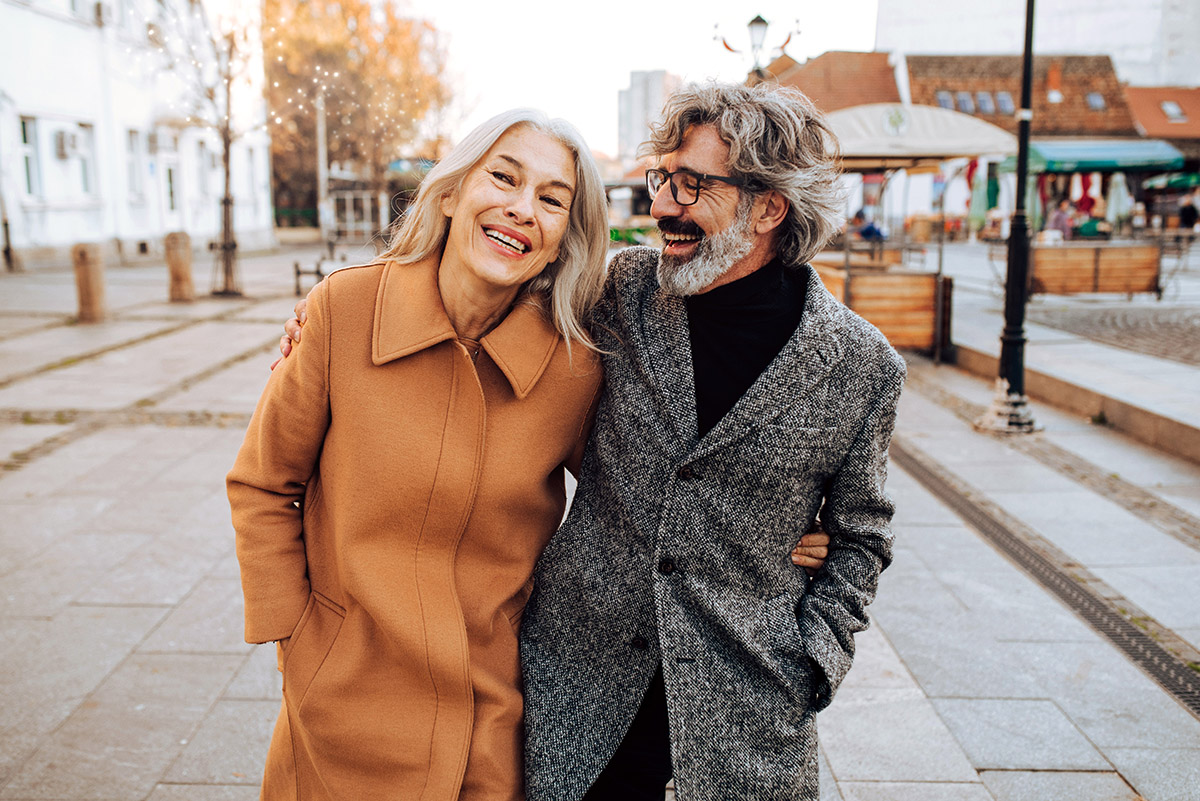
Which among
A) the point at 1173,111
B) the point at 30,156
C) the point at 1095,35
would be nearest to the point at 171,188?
the point at 30,156

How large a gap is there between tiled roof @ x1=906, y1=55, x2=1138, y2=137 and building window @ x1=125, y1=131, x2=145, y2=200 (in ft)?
99.7

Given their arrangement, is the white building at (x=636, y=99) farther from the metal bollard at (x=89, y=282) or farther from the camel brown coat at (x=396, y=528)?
the camel brown coat at (x=396, y=528)

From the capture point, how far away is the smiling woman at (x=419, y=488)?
1736 millimetres

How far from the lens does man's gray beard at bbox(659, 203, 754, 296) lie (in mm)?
1841

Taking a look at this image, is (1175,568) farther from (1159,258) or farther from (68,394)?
(1159,258)

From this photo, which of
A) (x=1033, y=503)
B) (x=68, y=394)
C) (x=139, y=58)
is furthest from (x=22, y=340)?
(x=139, y=58)

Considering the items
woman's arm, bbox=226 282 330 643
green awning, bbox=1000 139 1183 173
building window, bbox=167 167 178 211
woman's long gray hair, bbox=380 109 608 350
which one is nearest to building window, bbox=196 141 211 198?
building window, bbox=167 167 178 211

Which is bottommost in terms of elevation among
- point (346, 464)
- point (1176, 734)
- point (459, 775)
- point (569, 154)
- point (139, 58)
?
point (1176, 734)

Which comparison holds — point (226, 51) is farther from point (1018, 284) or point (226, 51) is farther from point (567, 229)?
point (567, 229)

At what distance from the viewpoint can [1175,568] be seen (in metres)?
4.54

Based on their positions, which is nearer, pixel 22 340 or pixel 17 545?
pixel 17 545

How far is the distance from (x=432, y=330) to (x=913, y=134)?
911 cm

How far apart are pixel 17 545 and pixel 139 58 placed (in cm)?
2253

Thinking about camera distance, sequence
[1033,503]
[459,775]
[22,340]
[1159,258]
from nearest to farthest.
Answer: [459,775] < [1033,503] < [22,340] < [1159,258]
